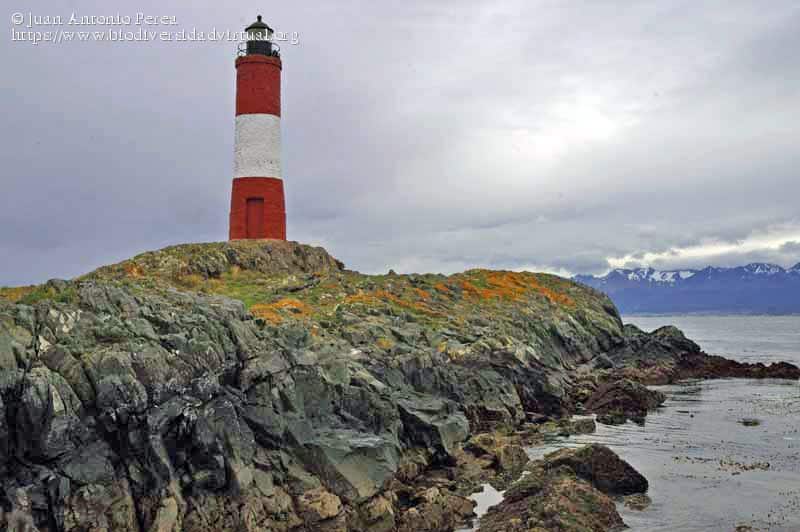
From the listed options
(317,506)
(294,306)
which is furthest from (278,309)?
(317,506)

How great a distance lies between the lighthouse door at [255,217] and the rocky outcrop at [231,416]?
16326 millimetres

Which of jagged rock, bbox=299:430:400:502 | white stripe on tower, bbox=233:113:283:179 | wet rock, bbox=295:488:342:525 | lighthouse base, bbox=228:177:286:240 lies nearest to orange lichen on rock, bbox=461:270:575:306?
lighthouse base, bbox=228:177:286:240

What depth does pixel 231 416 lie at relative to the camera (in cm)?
2403

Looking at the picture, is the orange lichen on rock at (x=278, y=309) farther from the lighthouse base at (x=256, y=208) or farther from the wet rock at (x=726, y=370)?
the wet rock at (x=726, y=370)

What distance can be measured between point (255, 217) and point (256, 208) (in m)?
0.75

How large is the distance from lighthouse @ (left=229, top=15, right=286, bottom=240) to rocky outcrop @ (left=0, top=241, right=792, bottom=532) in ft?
53.6

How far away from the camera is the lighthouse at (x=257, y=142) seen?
55594 millimetres

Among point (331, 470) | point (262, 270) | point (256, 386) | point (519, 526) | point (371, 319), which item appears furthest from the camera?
point (262, 270)

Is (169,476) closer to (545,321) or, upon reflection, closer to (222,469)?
(222,469)

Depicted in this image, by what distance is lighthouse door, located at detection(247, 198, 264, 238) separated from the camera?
185 ft

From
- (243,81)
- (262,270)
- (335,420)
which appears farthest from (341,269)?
(335,420)

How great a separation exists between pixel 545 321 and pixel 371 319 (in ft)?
69.2

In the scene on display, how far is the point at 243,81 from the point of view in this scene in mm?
56000

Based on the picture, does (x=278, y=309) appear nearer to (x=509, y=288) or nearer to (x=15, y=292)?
(x=15, y=292)
